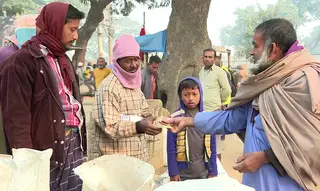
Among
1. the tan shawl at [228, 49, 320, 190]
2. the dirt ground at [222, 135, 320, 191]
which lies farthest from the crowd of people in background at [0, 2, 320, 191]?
the dirt ground at [222, 135, 320, 191]

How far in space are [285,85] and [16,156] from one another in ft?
4.06

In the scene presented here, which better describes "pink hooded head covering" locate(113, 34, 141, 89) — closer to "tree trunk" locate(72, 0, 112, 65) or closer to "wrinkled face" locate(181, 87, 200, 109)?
"wrinkled face" locate(181, 87, 200, 109)

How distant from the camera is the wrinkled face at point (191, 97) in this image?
2951 mm

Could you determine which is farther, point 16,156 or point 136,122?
point 136,122

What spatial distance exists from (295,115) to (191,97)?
54.1 inches

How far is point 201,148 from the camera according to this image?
2922 mm

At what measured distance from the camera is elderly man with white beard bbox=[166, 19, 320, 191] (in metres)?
1.62

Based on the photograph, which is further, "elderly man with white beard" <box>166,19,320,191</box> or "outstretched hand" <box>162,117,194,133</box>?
"outstretched hand" <box>162,117,194,133</box>

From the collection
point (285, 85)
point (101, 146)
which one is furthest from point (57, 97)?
point (285, 85)

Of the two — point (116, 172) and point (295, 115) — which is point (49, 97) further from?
point (295, 115)

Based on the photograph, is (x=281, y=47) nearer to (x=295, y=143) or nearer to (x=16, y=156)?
(x=295, y=143)

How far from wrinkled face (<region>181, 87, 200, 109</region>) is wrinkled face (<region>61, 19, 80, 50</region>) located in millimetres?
1185

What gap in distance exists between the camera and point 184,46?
651cm

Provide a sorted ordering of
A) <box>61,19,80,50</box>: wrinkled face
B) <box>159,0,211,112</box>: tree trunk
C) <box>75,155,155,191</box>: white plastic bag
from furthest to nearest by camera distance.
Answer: <box>159,0,211,112</box>: tree trunk, <box>61,19,80,50</box>: wrinkled face, <box>75,155,155,191</box>: white plastic bag
